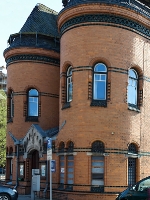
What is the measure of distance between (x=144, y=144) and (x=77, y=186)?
162 inches

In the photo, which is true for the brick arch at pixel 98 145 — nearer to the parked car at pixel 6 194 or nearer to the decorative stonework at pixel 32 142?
the decorative stonework at pixel 32 142

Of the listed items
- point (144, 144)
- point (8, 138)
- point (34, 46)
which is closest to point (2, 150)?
point (8, 138)

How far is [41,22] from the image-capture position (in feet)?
81.1

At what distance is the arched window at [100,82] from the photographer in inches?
697

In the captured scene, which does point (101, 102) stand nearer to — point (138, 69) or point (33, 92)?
point (138, 69)

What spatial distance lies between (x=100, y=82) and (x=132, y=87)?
6.28 ft

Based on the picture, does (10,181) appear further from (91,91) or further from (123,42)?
(123,42)

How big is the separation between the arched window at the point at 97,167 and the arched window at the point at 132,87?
286 centimetres

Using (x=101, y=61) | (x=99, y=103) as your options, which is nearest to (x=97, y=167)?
(x=99, y=103)

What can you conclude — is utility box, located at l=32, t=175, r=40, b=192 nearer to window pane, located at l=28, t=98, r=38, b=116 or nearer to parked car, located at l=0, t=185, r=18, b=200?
parked car, located at l=0, t=185, r=18, b=200

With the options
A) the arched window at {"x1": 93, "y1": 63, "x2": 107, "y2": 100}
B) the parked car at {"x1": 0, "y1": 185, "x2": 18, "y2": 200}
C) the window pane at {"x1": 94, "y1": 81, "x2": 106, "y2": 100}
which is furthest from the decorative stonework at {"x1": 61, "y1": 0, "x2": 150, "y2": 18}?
the parked car at {"x1": 0, "y1": 185, "x2": 18, "y2": 200}

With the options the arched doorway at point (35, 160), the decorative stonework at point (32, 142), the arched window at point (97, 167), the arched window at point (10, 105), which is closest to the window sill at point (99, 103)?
the arched window at point (97, 167)

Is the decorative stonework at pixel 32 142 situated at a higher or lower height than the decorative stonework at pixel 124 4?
lower

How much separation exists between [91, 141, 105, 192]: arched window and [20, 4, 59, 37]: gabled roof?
9.25m
